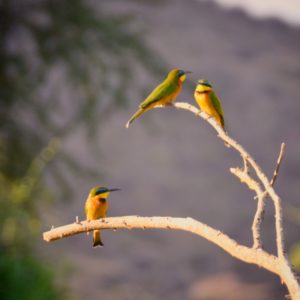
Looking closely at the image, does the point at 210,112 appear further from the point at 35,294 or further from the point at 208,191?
the point at 208,191

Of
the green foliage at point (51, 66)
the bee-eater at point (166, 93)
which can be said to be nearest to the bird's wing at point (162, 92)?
the bee-eater at point (166, 93)

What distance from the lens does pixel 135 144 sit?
17.5m

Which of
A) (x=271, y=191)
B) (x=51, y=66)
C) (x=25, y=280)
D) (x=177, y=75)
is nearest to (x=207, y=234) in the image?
(x=271, y=191)

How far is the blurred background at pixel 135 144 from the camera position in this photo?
5922mm

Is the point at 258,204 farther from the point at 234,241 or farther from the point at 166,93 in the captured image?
the point at 166,93

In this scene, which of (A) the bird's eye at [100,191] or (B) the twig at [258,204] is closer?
(B) the twig at [258,204]

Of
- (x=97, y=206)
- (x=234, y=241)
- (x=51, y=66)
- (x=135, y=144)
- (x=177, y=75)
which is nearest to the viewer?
(x=234, y=241)

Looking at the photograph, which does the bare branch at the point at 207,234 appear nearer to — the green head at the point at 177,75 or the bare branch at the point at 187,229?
the bare branch at the point at 187,229

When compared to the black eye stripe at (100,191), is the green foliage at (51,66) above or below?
above

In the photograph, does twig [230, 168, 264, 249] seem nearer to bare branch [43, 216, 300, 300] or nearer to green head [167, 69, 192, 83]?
bare branch [43, 216, 300, 300]

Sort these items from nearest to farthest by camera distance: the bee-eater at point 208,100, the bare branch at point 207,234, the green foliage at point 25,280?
the bare branch at point 207,234, the bee-eater at point 208,100, the green foliage at point 25,280

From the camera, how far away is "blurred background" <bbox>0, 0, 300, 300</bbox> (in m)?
5.92

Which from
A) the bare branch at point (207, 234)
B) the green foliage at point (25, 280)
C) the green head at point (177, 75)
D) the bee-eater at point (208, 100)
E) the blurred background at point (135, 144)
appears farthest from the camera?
the blurred background at point (135, 144)

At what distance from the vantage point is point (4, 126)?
632cm
